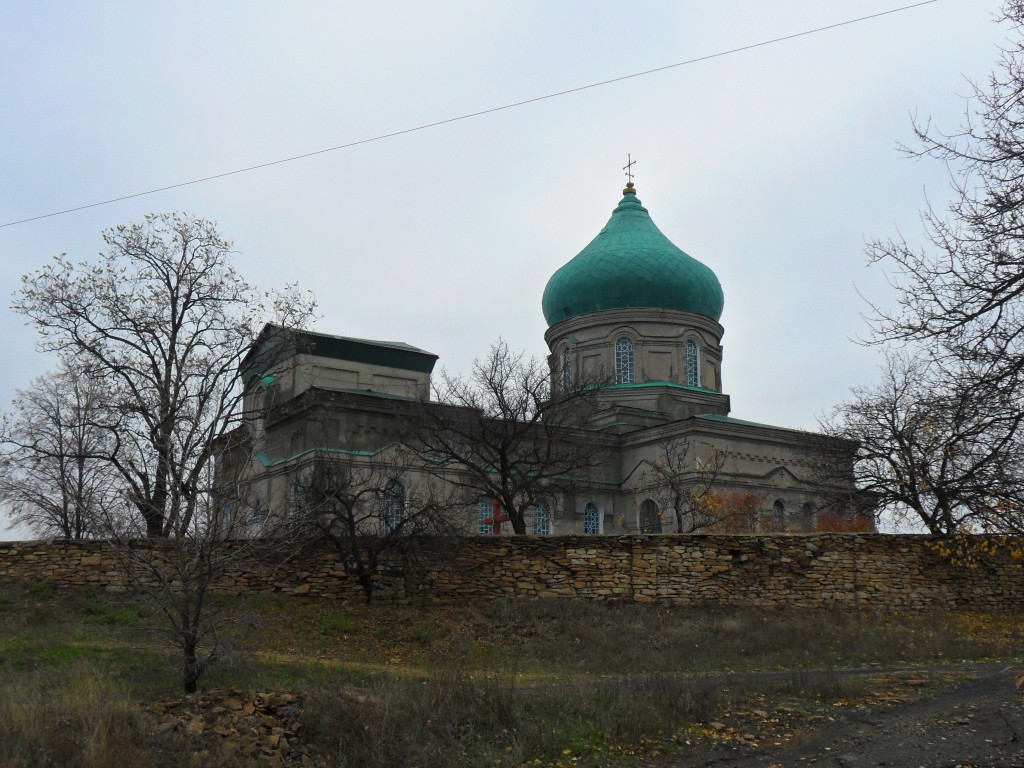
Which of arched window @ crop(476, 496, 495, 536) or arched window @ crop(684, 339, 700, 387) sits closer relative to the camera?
arched window @ crop(476, 496, 495, 536)

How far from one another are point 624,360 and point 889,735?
23935 mm

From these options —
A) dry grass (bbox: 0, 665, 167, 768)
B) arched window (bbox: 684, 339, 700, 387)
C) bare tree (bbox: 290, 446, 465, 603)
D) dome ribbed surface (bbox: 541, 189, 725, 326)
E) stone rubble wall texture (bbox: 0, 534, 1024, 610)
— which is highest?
dome ribbed surface (bbox: 541, 189, 725, 326)

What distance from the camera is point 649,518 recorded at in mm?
30422

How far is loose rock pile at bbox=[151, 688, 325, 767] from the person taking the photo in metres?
9.83

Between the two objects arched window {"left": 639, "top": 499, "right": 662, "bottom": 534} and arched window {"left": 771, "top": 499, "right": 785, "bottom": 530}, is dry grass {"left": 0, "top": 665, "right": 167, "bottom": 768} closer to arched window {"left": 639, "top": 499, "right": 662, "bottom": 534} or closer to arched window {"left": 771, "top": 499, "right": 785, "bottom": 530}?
arched window {"left": 639, "top": 499, "right": 662, "bottom": 534}

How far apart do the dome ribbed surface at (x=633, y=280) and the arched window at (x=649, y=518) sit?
6701 millimetres

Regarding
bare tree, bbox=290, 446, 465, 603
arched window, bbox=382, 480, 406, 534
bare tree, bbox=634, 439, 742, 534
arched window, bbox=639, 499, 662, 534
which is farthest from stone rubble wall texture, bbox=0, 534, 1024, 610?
arched window, bbox=639, 499, 662, 534

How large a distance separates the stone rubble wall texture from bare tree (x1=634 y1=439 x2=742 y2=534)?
7629 mm

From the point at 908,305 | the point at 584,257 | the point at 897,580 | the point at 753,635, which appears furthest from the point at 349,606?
the point at 584,257

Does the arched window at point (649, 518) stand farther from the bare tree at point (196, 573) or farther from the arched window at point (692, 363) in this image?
the bare tree at point (196, 573)

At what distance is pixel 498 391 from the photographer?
23422mm

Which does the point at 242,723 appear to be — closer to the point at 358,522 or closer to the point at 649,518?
the point at 358,522

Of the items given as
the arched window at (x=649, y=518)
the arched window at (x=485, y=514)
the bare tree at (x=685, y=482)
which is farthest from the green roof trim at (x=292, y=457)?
the arched window at (x=649, y=518)

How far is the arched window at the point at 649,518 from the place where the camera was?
29.7m
